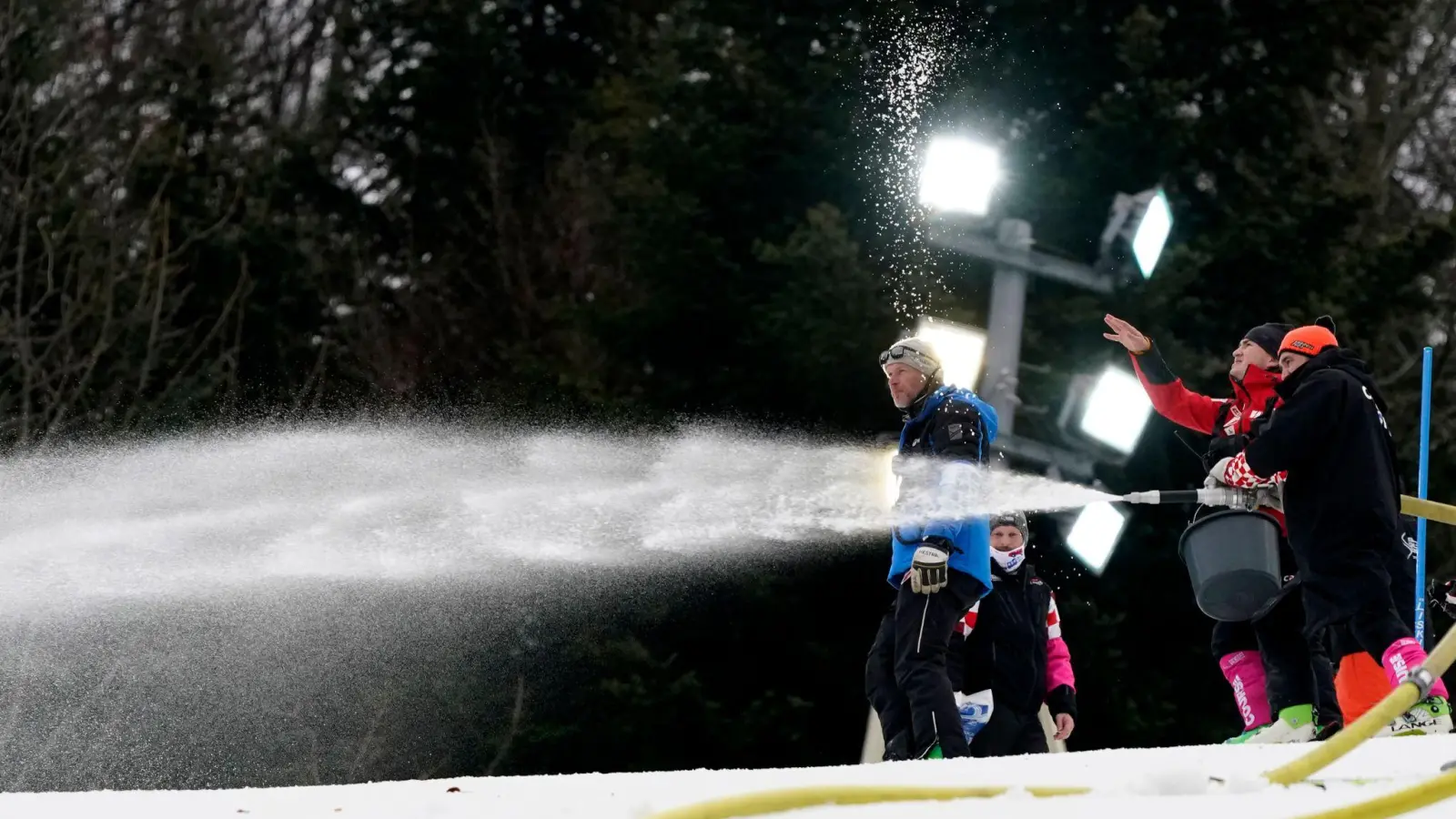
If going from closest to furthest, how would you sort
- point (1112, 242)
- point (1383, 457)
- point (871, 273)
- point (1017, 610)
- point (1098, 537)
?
point (1383, 457), point (1017, 610), point (1098, 537), point (1112, 242), point (871, 273)

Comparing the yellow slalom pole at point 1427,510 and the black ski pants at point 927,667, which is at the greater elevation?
the yellow slalom pole at point 1427,510

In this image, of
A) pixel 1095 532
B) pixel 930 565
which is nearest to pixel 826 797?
pixel 930 565

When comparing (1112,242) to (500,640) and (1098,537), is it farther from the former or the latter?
(500,640)

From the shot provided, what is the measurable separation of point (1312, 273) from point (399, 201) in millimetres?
9275

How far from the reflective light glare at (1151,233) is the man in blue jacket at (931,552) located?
4.52 meters

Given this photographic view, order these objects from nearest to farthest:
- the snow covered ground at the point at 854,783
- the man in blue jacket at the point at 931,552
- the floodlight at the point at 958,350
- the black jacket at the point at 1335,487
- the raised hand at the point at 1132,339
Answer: the snow covered ground at the point at 854,783
the black jacket at the point at 1335,487
the man in blue jacket at the point at 931,552
the raised hand at the point at 1132,339
the floodlight at the point at 958,350

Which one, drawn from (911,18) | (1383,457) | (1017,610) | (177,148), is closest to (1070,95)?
(911,18)

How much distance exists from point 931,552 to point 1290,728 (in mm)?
1308

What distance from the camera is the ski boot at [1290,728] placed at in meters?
6.79

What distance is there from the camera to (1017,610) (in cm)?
802

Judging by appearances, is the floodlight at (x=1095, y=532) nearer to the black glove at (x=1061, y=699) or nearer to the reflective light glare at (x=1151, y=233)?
the black glove at (x=1061, y=699)

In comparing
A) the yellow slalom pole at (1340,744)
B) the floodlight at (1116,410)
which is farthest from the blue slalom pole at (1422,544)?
the yellow slalom pole at (1340,744)

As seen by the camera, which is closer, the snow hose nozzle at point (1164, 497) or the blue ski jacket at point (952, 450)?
the blue ski jacket at point (952, 450)

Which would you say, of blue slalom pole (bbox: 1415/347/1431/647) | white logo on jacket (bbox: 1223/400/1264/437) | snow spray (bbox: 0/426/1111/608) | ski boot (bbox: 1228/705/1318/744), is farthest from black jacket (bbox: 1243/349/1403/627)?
snow spray (bbox: 0/426/1111/608)
